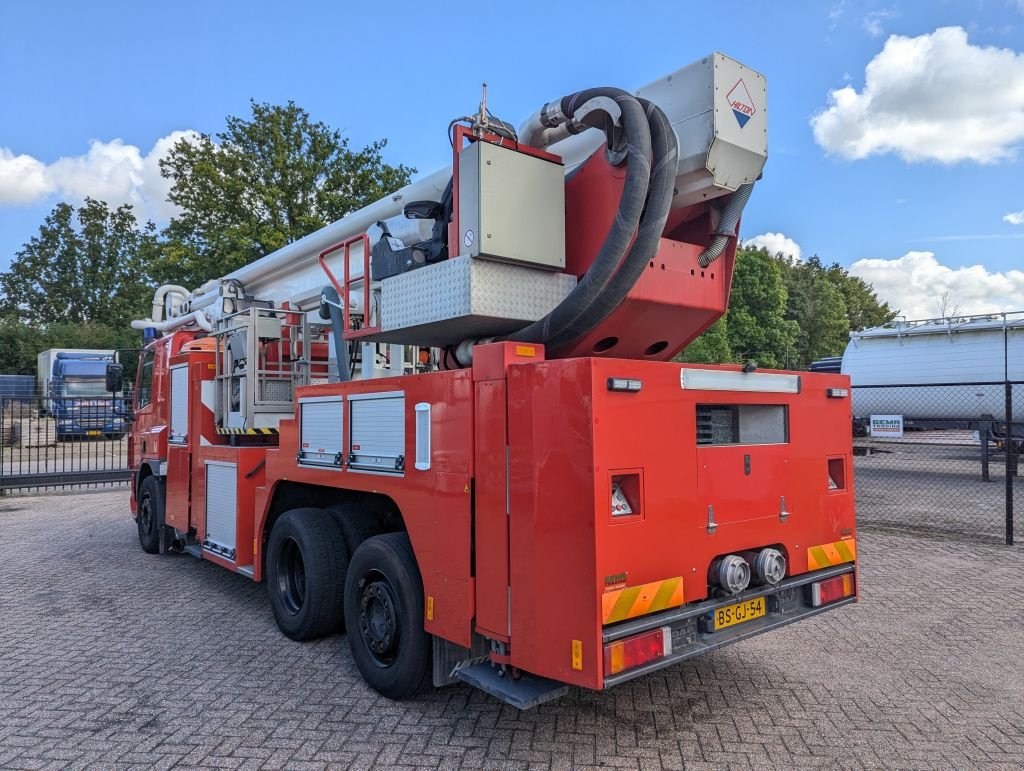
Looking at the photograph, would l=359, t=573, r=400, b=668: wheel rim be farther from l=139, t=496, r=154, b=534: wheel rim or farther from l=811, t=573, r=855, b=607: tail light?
l=139, t=496, r=154, b=534: wheel rim

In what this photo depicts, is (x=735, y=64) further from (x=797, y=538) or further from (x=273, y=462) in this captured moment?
(x=273, y=462)

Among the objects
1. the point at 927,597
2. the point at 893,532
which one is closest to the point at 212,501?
the point at 927,597

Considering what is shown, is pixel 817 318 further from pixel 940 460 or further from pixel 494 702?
pixel 494 702

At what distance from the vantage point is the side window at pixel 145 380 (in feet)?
27.2

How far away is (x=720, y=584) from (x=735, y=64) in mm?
2732

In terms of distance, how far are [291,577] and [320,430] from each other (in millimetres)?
1294

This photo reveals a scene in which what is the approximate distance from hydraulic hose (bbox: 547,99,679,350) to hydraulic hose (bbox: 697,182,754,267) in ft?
1.88

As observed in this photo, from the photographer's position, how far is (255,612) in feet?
19.3

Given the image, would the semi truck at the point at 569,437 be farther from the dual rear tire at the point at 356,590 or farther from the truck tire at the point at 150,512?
the truck tire at the point at 150,512

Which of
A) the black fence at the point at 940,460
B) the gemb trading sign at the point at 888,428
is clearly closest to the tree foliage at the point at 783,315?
the black fence at the point at 940,460

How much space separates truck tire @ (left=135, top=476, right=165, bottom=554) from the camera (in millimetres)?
7762

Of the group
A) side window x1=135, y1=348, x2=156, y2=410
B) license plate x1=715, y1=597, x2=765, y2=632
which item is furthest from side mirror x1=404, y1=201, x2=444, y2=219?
side window x1=135, y1=348, x2=156, y2=410

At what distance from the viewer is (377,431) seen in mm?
4113

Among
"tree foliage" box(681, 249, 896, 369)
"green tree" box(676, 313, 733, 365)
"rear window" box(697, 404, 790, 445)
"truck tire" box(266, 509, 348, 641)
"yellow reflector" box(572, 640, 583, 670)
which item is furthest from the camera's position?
"tree foliage" box(681, 249, 896, 369)
